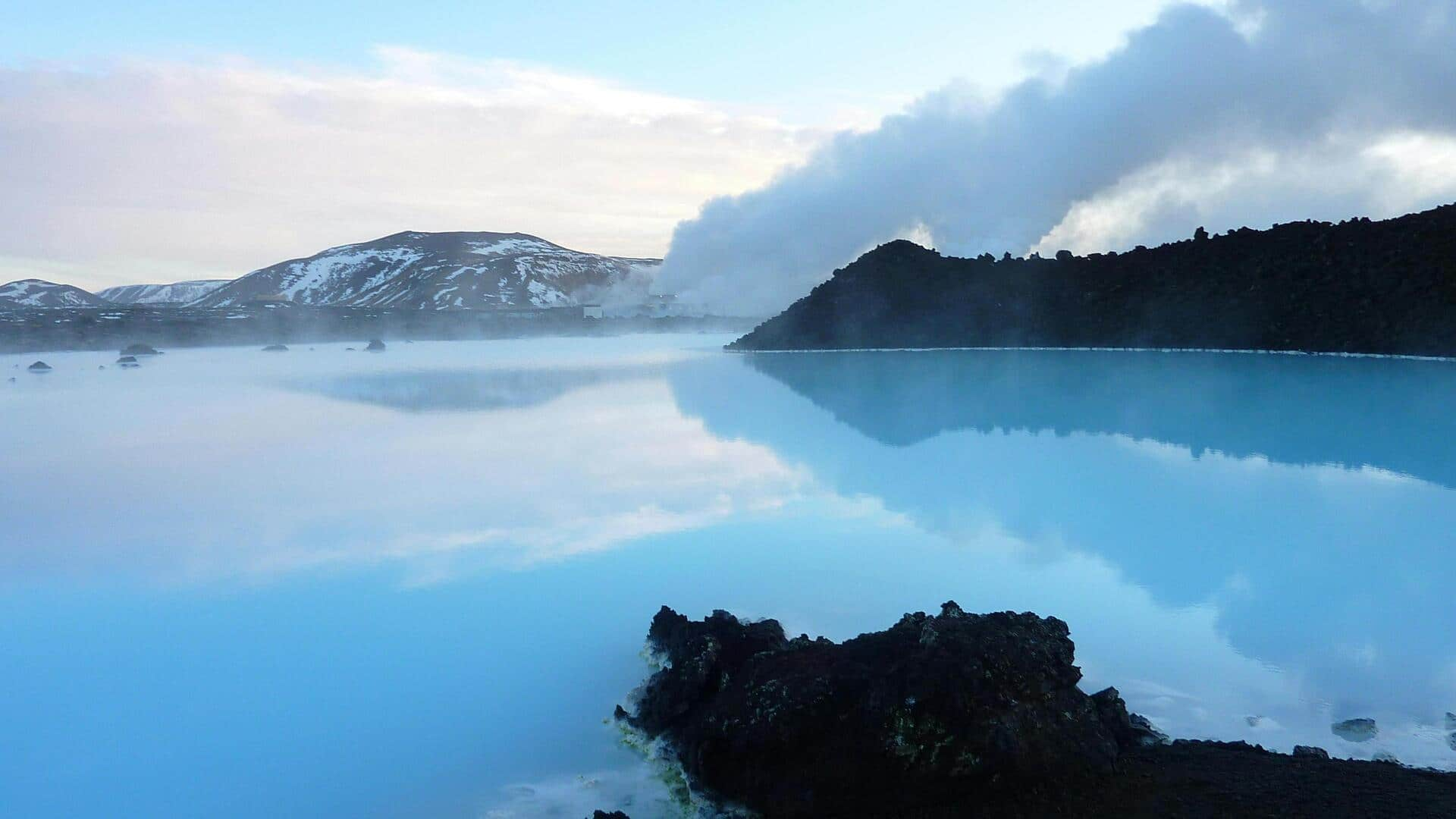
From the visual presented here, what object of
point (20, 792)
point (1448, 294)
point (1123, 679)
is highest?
point (1448, 294)

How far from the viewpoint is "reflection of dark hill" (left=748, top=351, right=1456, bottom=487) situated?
971 centimetres

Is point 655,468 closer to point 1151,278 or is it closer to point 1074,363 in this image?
point 1074,363

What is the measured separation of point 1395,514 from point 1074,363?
1666 centimetres

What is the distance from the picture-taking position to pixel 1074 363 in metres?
22.5

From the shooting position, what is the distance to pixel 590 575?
5367mm

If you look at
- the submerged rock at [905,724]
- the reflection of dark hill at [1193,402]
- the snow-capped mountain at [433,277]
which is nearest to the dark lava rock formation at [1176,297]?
the reflection of dark hill at [1193,402]

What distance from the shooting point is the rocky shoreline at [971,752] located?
2559 mm

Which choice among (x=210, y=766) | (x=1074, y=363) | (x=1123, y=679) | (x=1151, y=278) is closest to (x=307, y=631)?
(x=210, y=766)

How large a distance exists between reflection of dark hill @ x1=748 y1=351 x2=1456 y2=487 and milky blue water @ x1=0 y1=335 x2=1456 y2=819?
13cm

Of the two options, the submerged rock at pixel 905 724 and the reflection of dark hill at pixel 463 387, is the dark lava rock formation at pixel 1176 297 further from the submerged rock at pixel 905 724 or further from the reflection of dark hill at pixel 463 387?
the submerged rock at pixel 905 724

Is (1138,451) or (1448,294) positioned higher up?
(1448,294)

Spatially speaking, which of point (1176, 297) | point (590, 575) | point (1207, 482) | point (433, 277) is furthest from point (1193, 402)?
point (433, 277)

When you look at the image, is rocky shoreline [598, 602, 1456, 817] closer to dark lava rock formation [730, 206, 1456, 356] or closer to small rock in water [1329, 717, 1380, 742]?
small rock in water [1329, 717, 1380, 742]

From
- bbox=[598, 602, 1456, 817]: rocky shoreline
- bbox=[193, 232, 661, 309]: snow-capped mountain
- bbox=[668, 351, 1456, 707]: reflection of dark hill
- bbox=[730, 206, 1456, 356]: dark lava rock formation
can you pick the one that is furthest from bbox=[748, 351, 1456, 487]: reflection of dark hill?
bbox=[193, 232, 661, 309]: snow-capped mountain
